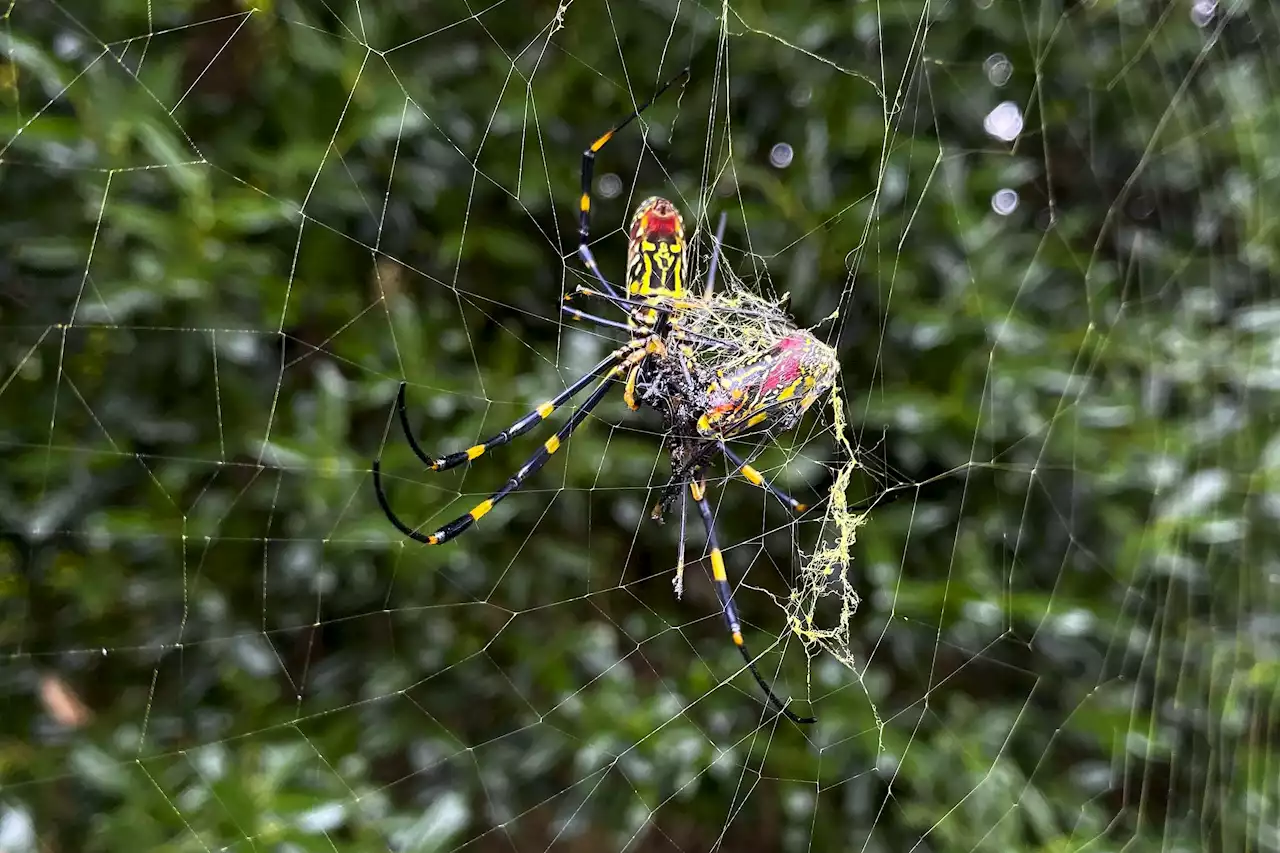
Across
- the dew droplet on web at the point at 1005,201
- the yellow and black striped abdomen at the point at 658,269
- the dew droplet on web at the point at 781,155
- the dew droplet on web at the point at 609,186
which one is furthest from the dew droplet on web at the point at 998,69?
the yellow and black striped abdomen at the point at 658,269

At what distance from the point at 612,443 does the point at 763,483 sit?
216mm

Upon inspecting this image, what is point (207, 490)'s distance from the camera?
72cm

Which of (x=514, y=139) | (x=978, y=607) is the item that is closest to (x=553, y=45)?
(x=514, y=139)

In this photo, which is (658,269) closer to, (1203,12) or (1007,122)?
(1007,122)

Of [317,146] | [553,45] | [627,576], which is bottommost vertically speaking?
[627,576]

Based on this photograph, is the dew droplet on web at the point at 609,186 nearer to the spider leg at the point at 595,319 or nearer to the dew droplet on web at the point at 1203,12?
the spider leg at the point at 595,319

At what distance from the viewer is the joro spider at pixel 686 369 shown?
468 millimetres

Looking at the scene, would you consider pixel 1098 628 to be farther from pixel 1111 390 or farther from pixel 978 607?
pixel 1111 390

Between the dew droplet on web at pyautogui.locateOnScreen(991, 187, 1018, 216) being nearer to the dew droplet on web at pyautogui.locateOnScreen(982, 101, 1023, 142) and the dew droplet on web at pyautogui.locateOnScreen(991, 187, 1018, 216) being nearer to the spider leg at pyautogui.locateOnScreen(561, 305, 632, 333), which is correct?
the dew droplet on web at pyautogui.locateOnScreen(982, 101, 1023, 142)

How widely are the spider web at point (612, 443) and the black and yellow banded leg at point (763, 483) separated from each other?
1 cm

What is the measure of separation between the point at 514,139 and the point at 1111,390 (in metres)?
0.91

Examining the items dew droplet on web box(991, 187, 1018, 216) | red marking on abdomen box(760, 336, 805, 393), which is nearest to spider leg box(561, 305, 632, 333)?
red marking on abdomen box(760, 336, 805, 393)

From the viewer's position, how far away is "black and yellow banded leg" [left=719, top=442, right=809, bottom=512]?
0.54 meters

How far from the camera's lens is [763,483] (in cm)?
57
